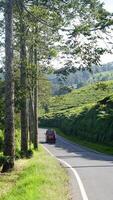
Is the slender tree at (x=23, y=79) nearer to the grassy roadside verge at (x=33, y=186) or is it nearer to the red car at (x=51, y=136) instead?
the grassy roadside verge at (x=33, y=186)

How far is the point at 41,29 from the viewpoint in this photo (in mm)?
27016

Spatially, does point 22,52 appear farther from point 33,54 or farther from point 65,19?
point 33,54

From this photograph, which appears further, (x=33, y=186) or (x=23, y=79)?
(x=23, y=79)

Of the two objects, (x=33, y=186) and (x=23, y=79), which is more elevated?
(x=23, y=79)

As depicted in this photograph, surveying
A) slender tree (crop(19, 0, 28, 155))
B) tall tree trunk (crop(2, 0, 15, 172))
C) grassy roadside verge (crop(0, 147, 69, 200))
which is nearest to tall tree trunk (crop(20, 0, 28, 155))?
slender tree (crop(19, 0, 28, 155))

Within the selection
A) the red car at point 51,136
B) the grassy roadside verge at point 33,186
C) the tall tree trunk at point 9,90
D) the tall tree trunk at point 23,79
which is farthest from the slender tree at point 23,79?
the red car at point 51,136

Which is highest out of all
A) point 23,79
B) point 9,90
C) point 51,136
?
point 23,79

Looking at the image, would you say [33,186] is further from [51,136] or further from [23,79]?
[51,136]

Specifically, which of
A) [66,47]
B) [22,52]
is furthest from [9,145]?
[22,52]

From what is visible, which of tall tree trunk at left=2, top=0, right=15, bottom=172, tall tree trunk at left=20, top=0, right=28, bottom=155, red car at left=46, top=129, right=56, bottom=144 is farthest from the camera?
red car at left=46, top=129, right=56, bottom=144

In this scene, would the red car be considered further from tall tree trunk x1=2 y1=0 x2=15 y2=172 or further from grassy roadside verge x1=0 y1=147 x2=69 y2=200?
tall tree trunk x1=2 y1=0 x2=15 y2=172

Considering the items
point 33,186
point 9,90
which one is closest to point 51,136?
point 9,90

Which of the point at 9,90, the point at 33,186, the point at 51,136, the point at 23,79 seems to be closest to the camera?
the point at 33,186

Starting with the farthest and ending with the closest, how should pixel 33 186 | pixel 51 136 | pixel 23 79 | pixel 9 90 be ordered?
pixel 51 136
pixel 23 79
pixel 9 90
pixel 33 186
